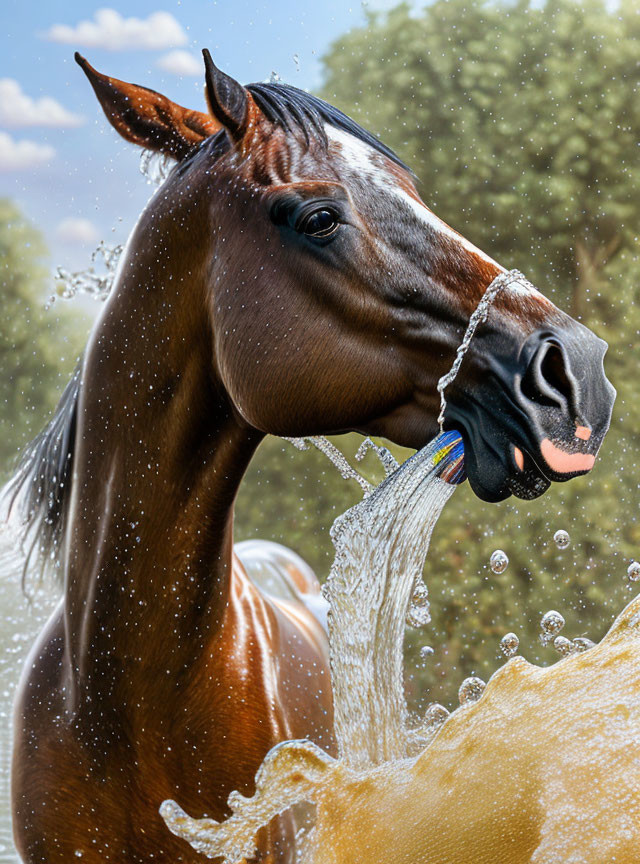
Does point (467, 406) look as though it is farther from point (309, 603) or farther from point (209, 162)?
point (309, 603)

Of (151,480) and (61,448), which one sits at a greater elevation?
(61,448)

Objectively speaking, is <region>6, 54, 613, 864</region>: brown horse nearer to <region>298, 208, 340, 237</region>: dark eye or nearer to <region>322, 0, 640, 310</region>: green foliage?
<region>298, 208, 340, 237</region>: dark eye

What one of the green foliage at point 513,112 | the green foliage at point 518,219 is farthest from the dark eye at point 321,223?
the green foliage at point 513,112

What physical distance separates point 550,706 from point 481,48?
3229mm

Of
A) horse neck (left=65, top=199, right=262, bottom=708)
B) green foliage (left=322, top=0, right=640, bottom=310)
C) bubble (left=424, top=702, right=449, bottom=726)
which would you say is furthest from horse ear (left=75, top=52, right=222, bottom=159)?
green foliage (left=322, top=0, right=640, bottom=310)

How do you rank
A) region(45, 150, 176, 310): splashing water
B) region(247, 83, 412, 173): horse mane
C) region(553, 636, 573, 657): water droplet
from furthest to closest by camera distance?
region(553, 636, 573, 657): water droplet < region(45, 150, 176, 310): splashing water < region(247, 83, 412, 173): horse mane

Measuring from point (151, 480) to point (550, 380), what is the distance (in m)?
0.38

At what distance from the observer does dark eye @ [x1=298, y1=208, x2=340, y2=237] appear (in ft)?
2.69

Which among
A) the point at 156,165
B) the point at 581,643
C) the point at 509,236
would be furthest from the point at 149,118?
the point at 509,236

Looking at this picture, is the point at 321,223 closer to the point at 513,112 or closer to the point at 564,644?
the point at 564,644

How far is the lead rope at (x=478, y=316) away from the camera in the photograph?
802mm

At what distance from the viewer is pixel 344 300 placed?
83 cm

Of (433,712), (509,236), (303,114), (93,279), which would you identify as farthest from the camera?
(509,236)

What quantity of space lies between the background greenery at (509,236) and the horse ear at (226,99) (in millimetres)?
2517
